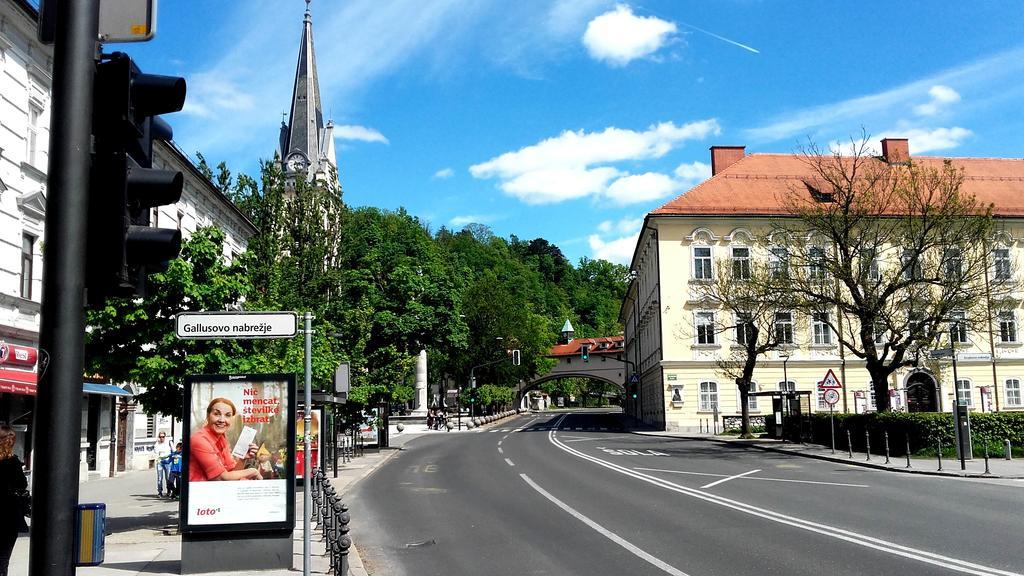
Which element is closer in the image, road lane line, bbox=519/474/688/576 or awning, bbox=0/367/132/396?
road lane line, bbox=519/474/688/576

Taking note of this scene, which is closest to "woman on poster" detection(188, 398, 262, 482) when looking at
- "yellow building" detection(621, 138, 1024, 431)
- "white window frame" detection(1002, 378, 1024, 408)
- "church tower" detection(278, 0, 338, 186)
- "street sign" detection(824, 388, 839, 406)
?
"street sign" detection(824, 388, 839, 406)

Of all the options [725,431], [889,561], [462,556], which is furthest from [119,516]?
[725,431]

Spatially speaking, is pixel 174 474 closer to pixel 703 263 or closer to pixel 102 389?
pixel 102 389

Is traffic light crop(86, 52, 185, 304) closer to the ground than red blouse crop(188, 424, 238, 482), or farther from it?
farther from it

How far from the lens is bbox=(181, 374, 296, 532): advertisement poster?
10633 mm

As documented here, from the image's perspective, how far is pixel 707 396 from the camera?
52656mm

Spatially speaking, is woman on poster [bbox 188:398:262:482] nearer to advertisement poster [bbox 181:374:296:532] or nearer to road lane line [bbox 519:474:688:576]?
advertisement poster [bbox 181:374:296:532]

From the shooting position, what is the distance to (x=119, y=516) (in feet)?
54.5

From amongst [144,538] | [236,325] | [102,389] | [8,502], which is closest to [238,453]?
[236,325]

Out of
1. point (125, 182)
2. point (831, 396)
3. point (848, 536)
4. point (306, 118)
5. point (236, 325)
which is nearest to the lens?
point (125, 182)

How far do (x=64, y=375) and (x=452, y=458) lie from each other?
97.8 ft

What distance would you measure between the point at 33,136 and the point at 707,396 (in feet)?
133

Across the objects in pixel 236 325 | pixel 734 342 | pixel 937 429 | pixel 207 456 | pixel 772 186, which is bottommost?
pixel 937 429

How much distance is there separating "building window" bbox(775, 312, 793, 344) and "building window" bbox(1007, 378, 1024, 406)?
13867 millimetres
